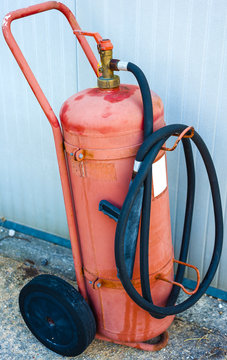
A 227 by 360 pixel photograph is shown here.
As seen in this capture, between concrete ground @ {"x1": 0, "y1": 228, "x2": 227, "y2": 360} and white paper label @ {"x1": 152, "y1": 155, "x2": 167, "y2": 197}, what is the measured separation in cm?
80

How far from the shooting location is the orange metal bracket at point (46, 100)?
1.55m

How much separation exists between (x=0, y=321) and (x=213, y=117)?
1453 mm

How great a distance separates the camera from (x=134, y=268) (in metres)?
1.76

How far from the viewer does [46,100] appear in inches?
64.2

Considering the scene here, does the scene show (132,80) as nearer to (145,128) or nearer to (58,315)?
(145,128)

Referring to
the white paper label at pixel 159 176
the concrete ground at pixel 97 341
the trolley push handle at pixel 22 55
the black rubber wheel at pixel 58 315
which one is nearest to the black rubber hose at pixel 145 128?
the white paper label at pixel 159 176

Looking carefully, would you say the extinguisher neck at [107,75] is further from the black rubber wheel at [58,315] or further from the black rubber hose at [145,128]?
the black rubber wheel at [58,315]

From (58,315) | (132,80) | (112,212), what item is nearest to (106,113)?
(112,212)

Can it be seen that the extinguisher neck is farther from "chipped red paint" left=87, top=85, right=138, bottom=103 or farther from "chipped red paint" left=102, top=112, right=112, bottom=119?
"chipped red paint" left=102, top=112, right=112, bottom=119

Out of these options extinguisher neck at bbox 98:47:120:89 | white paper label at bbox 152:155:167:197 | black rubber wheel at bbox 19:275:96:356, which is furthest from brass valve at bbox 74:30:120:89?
black rubber wheel at bbox 19:275:96:356

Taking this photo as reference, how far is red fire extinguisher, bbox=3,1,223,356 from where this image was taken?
152 centimetres

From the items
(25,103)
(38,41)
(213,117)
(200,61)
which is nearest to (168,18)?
(200,61)

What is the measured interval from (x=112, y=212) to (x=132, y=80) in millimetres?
755

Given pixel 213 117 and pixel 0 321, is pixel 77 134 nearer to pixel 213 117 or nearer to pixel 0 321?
pixel 213 117
